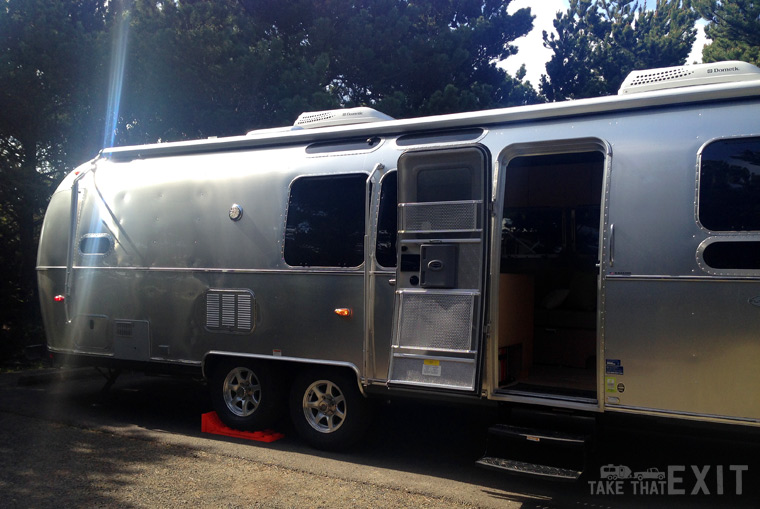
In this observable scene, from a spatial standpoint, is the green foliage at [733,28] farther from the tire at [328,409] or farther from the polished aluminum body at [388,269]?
the tire at [328,409]

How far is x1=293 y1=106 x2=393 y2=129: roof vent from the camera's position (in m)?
6.78

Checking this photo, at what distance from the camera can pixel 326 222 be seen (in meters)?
6.43

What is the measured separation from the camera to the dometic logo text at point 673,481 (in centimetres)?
539

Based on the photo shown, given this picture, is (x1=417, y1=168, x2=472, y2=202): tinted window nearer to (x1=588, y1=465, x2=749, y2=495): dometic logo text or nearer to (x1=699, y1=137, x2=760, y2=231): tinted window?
(x1=699, y1=137, x2=760, y2=231): tinted window

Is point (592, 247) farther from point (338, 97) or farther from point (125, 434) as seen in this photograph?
point (338, 97)

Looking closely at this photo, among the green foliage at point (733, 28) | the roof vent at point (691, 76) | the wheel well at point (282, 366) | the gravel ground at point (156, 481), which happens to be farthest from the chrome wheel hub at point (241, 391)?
the green foliage at point (733, 28)

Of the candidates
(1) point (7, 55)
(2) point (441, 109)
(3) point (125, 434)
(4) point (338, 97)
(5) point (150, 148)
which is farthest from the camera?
(4) point (338, 97)

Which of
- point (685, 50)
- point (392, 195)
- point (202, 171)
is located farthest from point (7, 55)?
point (685, 50)

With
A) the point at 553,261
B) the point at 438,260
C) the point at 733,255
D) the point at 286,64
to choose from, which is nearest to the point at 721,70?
the point at 733,255

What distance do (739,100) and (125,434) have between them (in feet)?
21.5

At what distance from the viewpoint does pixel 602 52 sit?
71.5ft

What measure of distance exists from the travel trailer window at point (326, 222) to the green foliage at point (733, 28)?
18.5 m

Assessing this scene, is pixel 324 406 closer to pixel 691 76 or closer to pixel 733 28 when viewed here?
pixel 691 76

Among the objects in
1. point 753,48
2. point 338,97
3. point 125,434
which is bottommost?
point 125,434
